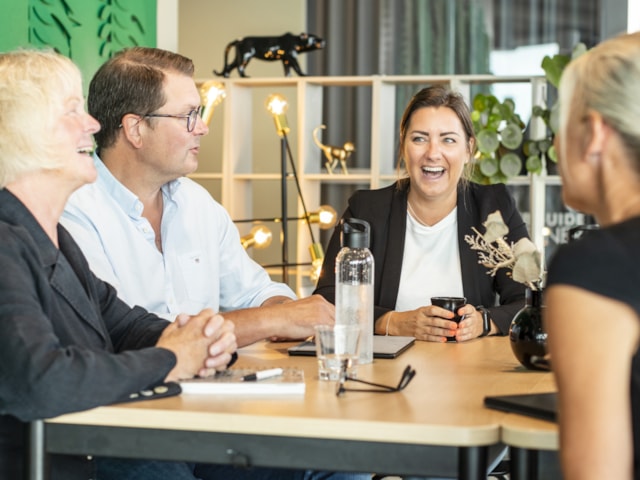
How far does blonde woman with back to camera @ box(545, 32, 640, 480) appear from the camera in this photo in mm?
1083

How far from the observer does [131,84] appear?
8.34 ft

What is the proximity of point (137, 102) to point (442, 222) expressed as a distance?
3.13 ft

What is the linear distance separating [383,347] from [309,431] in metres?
0.72

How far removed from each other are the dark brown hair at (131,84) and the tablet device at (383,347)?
2.70ft

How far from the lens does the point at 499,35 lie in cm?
675

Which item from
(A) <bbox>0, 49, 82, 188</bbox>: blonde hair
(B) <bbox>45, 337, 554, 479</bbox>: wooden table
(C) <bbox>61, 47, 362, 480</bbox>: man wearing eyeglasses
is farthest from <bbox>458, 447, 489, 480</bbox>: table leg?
(C) <bbox>61, 47, 362, 480</bbox>: man wearing eyeglasses

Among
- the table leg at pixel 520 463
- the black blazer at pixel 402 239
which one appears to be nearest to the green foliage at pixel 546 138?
the black blazer at pixel 402 239

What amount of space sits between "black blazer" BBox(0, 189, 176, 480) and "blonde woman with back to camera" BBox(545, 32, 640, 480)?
26.4 inches

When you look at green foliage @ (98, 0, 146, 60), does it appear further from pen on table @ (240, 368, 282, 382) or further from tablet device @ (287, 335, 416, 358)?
pen on table @ (240, 368, 282, 382)

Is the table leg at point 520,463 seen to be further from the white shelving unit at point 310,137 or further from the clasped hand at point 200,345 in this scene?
the white shelving unit at point 310,137

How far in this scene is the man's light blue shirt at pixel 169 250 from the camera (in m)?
2.33

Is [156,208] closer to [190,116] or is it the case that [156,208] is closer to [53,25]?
[190,116]

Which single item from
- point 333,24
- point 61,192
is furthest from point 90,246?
point 333,24

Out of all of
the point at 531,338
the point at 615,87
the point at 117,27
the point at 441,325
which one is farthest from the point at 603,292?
the point at 117,27
